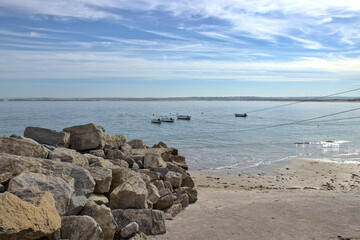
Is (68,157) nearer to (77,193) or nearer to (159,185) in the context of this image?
(77,193)

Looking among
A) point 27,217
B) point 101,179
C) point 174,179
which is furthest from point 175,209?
point 27,217

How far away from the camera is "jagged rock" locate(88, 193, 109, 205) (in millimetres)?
6902

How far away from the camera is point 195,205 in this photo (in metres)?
9.65

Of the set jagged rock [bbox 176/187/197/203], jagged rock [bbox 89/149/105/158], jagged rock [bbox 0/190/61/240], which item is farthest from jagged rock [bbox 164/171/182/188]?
jagged rock [bbox 0/190/61/240]

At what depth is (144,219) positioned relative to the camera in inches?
276

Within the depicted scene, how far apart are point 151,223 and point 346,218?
5.11 meters

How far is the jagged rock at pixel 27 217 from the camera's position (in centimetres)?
425

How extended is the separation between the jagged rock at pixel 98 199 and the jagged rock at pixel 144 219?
412mm

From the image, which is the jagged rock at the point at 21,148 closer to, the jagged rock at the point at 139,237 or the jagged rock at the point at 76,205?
the jagged rock at the point at 76,205

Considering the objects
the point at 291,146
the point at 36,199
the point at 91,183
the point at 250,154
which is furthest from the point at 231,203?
the point at 291,146

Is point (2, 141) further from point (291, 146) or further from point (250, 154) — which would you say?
point (291, 146)

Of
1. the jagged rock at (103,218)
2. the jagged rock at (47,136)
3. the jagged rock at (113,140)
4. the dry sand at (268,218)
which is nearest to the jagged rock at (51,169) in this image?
the jagged rock at (103,218)

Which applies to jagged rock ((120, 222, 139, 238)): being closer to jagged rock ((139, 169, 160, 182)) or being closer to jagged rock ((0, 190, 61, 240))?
jagged rock ((0, 190, 61, 240))

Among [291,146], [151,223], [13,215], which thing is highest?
[13,215]
